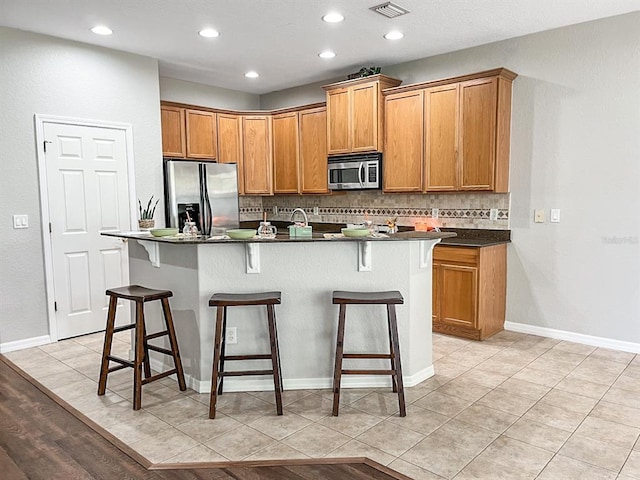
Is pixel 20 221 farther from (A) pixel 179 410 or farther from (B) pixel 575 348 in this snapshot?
(B) pixel 575 348

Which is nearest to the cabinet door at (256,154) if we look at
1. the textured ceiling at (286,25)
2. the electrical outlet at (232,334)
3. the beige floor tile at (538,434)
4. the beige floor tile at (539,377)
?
the textured ceiling at (286,25)

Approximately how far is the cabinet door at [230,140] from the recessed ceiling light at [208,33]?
6.09ft

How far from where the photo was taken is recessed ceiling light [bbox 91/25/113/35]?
3984mm

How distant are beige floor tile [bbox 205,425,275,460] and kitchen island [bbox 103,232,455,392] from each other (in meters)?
0.59

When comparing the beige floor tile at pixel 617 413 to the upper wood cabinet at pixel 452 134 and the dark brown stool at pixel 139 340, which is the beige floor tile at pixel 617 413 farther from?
the dark brown stool at pixel 139 340

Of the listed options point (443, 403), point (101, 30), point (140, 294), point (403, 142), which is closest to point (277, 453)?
point (443, 403)

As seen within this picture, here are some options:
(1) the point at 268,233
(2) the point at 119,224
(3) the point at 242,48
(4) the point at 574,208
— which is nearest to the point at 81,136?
(2) the point at 119,224

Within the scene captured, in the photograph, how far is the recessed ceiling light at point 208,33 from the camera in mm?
4129

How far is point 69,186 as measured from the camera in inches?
172

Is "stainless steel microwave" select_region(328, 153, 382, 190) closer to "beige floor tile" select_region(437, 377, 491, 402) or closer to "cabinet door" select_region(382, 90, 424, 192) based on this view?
"cabinet door" select_region(382, 90, 424, 192)

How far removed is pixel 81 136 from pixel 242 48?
1.76 m

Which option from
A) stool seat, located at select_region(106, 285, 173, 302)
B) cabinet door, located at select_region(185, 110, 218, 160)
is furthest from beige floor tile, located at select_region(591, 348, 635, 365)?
cabinet door, located at select_region(185, 110, 218, 160)

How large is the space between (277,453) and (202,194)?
367cm

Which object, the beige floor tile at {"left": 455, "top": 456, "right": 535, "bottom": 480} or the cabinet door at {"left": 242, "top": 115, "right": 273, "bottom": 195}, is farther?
the cabinet door at {"left": 242, "top": 115, "right": 273, "bottom": 195}
